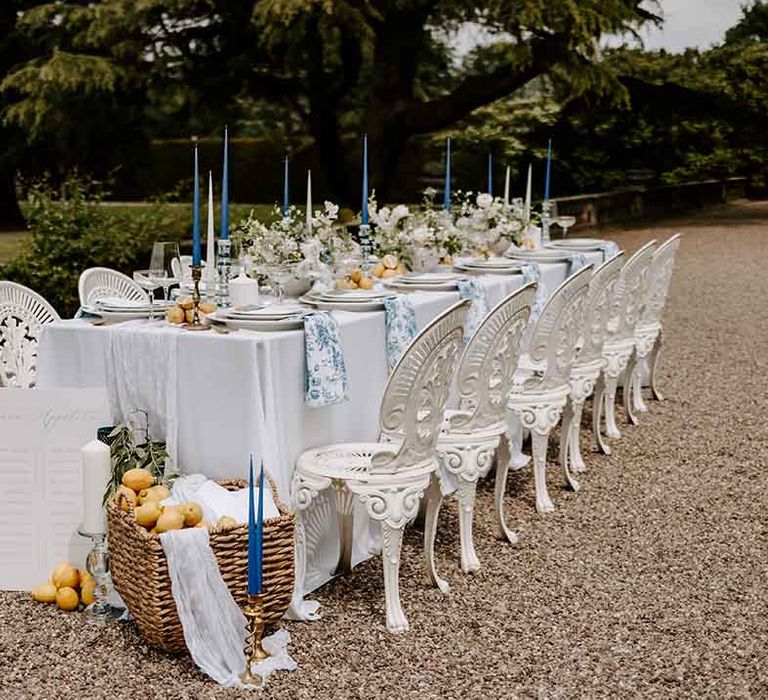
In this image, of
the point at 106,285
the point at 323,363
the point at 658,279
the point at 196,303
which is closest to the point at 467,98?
the point at 658,279

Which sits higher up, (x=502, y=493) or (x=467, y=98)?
(x=467, y=98)

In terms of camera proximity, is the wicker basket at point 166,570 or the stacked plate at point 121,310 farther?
the stacked plate at point 121,310

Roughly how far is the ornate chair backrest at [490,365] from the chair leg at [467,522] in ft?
0.64

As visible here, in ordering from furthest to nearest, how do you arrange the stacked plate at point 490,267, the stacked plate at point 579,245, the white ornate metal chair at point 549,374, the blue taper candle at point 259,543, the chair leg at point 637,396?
1. the stacked plate at point 579,245
2. the chair leg at point 637,396
3. the stacked plate at point 490,267
4. the white ornate metal chair at point 549,374
5. the blue taper candle at point 259,543

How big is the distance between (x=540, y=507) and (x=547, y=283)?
174cm

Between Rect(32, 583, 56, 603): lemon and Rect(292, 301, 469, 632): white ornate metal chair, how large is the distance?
783mm

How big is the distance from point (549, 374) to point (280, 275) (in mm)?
1206

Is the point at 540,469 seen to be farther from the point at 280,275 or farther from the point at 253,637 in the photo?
the point at 253,637

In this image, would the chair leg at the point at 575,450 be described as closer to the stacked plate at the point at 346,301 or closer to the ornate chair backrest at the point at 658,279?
the ornate chair backrest at the point at 658,279

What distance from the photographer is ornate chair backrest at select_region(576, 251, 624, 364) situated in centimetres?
528

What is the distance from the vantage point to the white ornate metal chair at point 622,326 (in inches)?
230

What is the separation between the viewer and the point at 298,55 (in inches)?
585

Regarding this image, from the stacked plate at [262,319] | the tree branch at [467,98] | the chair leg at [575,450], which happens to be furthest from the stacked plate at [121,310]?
→ the tree branch at [467,98]

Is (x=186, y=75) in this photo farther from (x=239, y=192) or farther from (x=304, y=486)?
(x=304, y=486)
